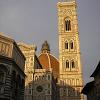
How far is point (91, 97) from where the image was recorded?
29.0 metres

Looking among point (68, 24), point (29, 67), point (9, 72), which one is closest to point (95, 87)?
point (9, 72)

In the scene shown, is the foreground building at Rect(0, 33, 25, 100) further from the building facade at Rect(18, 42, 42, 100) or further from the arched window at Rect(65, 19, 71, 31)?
the arched window at Rect(65, 19, 71, 31)

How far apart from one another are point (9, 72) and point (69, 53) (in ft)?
111

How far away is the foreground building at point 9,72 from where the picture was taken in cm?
2078

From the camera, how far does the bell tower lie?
1954 inches

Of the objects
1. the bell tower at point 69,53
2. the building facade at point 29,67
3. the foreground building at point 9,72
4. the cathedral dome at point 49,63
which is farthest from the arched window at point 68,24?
the foreground building at point 9,72

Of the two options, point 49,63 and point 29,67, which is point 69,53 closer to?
point 29,67

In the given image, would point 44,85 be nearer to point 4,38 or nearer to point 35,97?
point 35,97

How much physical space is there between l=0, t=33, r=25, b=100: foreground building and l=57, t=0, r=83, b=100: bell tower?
2636cm

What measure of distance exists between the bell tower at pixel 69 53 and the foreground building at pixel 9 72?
1038 inches

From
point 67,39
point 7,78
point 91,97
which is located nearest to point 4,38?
point 7,78

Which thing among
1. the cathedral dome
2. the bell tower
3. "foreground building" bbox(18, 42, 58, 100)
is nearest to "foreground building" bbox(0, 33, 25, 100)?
"foreground building" bbox(18, 42, 58, 100)

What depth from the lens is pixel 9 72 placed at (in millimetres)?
21562

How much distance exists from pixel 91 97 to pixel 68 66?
24.0 m
